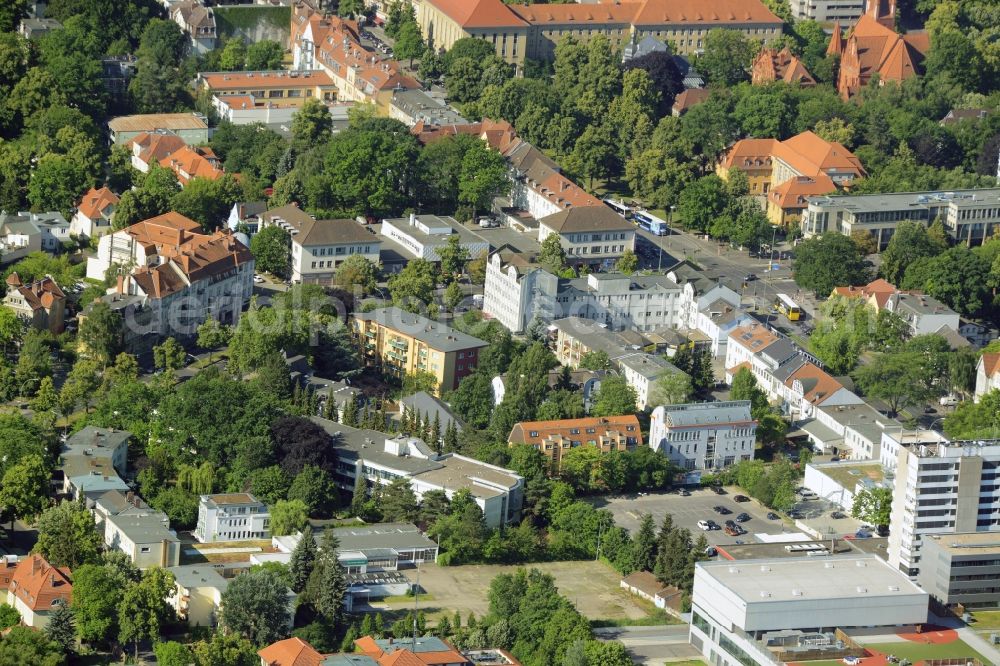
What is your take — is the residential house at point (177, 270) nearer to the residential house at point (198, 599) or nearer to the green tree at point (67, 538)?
the green tree at point (67, 538)

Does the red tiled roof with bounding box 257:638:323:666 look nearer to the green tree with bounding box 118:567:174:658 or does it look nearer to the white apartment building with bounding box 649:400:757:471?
the green tree with bounding box 118:567:174:658

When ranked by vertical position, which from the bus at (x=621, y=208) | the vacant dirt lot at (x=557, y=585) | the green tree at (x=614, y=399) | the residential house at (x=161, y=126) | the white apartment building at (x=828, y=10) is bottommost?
the vacant dirt lot at (x=557, y=585)

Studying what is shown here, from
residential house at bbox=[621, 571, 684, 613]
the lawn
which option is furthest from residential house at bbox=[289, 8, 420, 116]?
the lawn

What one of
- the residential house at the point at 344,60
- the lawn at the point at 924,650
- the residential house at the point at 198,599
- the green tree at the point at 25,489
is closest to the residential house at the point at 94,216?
the residential house at the point at 344,60

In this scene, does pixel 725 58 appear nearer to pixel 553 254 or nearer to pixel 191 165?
pixel 553 254

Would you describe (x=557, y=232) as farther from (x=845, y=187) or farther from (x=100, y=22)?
(x=100, y=22)

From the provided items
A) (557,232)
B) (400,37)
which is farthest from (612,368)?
(400,37)
